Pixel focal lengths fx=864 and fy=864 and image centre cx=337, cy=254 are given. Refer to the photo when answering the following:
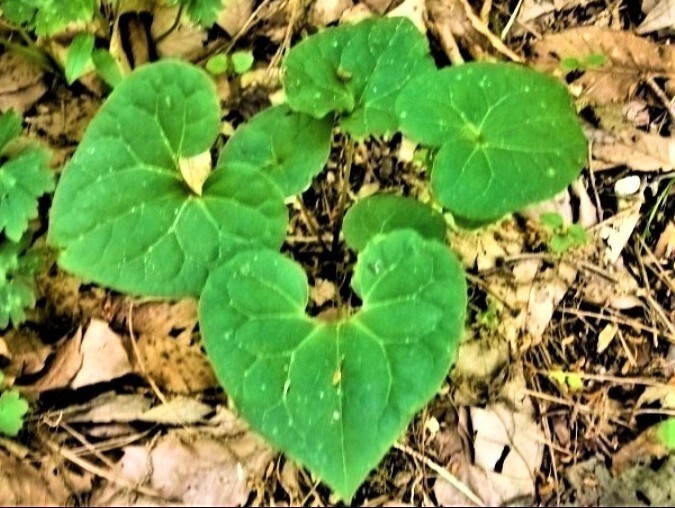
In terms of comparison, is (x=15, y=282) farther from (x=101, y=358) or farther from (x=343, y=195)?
(x=343, y=195)

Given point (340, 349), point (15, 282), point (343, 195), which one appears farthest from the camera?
point (343, 195)

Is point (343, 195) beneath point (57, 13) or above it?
beneath

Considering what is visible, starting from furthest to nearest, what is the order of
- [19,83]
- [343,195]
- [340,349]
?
[19,83] < [343,195] < [340,349]

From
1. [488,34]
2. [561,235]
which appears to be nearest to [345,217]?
[561,235]

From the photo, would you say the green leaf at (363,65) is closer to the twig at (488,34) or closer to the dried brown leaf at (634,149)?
the twig at (488,34)

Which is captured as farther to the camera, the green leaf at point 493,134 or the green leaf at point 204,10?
the green leaf at point 204,10

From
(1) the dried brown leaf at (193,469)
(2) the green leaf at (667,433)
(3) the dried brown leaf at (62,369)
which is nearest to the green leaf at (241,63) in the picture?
(3) the dried brown leaf at (62,369)

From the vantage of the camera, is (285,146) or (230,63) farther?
(230,63)

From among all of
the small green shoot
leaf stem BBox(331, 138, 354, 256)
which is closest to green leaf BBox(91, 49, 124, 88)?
leaf stem BBox(331, 138, 354, 256)
